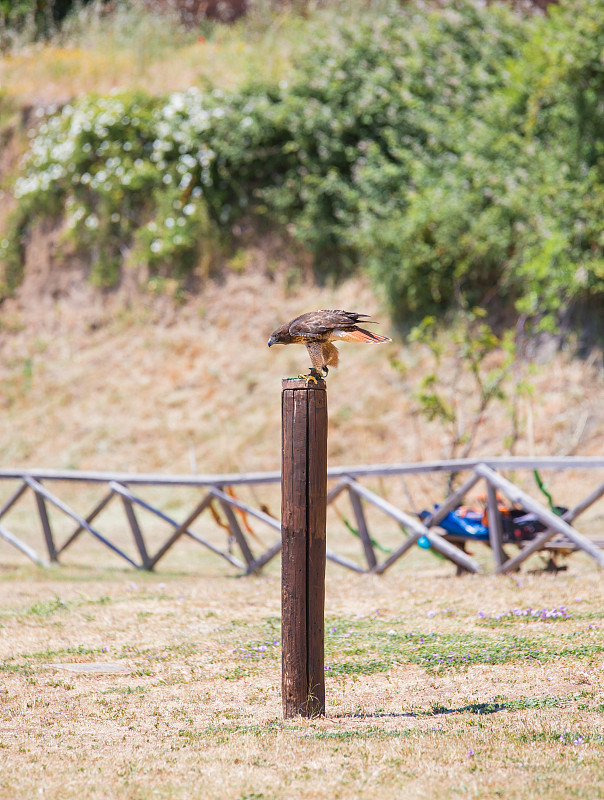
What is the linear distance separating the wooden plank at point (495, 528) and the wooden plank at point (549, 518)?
0.09m

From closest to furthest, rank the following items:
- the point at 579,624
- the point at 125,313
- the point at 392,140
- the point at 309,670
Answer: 1. the point at 309,670
2. the point at 579,624
3. the point at 392,140
4. the point at 125,313

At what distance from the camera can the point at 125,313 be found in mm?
14766

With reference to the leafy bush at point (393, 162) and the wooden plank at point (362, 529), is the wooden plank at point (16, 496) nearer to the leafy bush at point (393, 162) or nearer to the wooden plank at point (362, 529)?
the wooden plank at point (362, 529)

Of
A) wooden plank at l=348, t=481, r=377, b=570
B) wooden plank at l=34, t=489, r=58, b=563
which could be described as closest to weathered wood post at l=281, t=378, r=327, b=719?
wooden plank at l=348, t=481, r=377, b=570

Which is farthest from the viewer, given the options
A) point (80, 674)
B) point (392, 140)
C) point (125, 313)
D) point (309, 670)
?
point (125, 313)

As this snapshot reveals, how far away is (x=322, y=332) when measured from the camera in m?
3.77

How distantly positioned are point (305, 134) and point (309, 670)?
37.9 feet

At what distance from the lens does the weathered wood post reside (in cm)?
354

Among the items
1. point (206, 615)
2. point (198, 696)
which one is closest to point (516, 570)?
point (206, 615)

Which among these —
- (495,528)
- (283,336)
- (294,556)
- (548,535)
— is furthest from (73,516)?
(294,556)

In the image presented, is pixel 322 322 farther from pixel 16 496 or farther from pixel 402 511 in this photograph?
pixel 16 496

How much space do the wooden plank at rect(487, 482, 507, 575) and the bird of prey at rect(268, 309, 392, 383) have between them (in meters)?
3.07

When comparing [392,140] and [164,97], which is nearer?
[392,140]

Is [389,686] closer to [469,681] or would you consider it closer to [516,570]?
[469,681]
